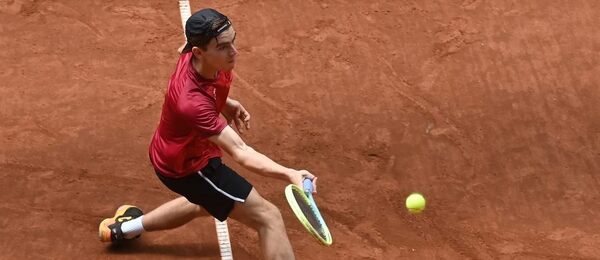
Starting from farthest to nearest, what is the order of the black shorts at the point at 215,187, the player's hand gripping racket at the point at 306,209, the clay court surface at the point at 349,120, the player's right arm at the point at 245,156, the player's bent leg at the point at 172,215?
the clay court surface at the point at 349,120
the player's bent leg at the point at 172,215
the black shorts at the point at 215,187
the player's right arm at the point at 245,156
the player's hand gripping racket at the point at 306,209

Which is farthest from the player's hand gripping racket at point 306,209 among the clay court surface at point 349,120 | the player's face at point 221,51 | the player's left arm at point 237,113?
the clay court surface at point 349,120

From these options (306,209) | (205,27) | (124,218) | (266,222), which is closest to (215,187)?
(266,222)

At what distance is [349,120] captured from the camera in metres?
8.22

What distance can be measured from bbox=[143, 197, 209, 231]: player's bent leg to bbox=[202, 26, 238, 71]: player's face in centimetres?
137

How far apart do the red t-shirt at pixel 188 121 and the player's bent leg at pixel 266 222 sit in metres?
0.37

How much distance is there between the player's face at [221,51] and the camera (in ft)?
17.9

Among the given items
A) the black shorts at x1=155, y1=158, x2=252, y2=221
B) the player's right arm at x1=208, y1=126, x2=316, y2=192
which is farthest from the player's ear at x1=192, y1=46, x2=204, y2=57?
the black shorts at x1=155, y1=158, x2=252, y2=221

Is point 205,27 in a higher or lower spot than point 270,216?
higher

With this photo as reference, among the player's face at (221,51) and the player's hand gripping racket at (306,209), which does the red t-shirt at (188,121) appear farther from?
the player's hand gripping racket at (306,209)

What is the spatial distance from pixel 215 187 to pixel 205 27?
3.47 ft

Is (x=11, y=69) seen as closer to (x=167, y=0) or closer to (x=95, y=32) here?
(x=95, y=32)

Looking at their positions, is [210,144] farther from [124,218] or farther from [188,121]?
[124,218]

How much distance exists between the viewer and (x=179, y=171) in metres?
5.88

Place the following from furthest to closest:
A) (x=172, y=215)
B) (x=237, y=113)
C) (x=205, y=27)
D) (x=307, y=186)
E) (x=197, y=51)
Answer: (x=172, y=215), (x=237, y=113), (x=197, y=51), (x=205, y=27), (x=307, y=186)
